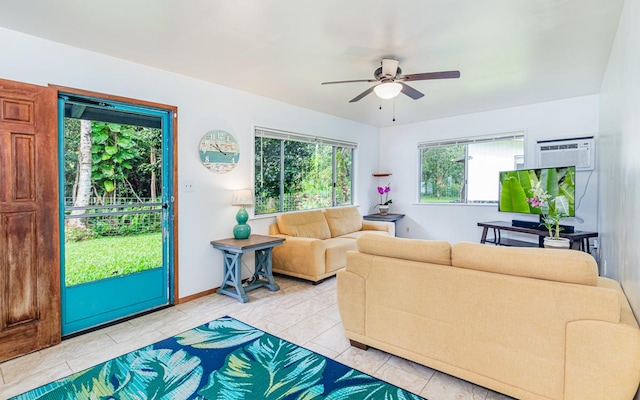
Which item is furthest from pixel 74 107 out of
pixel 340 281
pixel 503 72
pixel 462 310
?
pixel 503 72

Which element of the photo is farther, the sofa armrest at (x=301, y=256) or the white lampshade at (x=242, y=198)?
the sofa armrest at (x=301, y=256)

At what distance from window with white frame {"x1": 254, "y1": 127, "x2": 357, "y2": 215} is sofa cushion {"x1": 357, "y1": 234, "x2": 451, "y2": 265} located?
2388mm

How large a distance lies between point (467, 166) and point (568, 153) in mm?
1433

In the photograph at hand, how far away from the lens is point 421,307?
204 centimetres

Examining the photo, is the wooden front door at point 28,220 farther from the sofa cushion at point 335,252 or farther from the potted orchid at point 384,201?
the potted orchid at point 384,201

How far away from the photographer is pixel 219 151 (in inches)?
149

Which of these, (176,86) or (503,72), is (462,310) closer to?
(503,72)

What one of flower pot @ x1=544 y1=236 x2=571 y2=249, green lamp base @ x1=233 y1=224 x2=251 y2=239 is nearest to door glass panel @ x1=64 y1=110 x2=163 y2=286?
green lamp base @ x1=233 y1=224 x2=251 y2=239

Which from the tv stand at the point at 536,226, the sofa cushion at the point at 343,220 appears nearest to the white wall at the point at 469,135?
the tv stand at the point at 536,226

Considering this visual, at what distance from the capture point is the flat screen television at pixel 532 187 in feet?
13.8

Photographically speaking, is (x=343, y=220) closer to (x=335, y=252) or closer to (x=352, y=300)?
(x=335, y=252)

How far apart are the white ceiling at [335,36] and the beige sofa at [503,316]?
5.31 ft

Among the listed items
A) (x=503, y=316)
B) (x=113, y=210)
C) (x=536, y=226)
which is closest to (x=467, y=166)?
(x=536, y=226)

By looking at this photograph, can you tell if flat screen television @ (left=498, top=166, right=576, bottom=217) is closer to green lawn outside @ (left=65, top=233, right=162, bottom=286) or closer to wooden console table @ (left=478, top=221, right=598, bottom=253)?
wooden console table @ (left=478, top=221, right=598, bottom=253)
